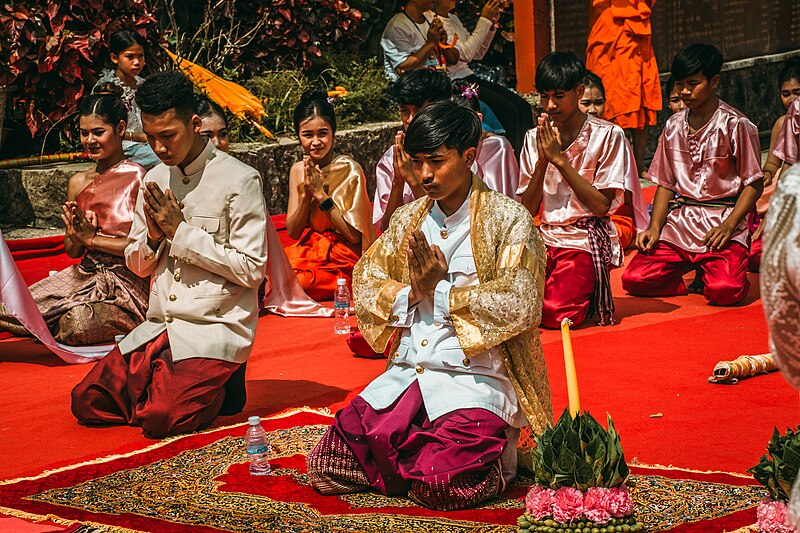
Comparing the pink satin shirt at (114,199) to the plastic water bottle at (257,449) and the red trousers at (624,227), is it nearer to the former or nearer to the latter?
the plastic water bottle at (257,449)

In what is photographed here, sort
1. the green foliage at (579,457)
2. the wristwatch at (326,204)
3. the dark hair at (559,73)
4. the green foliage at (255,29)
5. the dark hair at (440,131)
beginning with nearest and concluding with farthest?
the green foliage at (579,457) → the dark hair at (440,131) → the dark hair at (559,73) → the wristwatch at (326,204) → the green foliage at (255,29)

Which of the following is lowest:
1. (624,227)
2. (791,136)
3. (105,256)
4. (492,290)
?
(624,227)

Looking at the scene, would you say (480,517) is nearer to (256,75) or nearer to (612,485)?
(612,485)

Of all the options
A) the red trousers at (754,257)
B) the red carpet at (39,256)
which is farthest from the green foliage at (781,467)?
the red carpet at (39,256)

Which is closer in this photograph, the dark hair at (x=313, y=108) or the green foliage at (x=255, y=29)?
the dark hair at (x=313, y=108)

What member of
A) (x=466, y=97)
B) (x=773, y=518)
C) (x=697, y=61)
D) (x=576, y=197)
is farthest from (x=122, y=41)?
(x=773, y=518)

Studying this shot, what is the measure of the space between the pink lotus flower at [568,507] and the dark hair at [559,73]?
371 centimetres

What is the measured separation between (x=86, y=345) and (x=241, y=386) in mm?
1631

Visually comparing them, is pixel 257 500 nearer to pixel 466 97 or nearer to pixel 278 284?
pixel 278 284

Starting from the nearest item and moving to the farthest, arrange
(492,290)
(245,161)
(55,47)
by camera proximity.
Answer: (492,290), (55,47), (245,161)

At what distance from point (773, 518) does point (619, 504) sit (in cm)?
40

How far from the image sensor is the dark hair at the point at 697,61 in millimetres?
6809

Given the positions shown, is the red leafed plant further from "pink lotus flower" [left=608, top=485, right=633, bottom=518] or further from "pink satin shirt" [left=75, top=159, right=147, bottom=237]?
"pink lotus flower" [left=608, top=485, right=633, bottom=518]

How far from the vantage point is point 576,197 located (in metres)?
6.72
